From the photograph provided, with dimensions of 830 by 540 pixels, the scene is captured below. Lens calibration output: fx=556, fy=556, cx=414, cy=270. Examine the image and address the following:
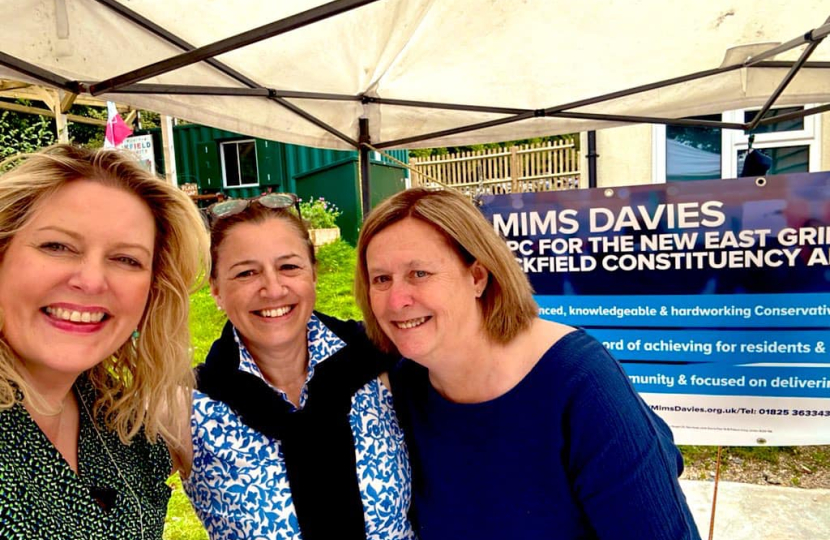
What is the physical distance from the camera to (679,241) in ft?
8.91

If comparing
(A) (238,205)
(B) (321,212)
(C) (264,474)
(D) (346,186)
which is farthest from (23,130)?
(C) (264,474)

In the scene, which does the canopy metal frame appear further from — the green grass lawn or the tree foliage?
the tree foliage

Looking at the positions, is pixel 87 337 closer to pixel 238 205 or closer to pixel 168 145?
pixel 238 205

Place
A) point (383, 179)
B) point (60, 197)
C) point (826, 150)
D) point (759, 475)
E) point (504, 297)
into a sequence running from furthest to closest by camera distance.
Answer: point (383, 179), point (826, 150), point (759, 475), point (504, 297), point (60, 197)

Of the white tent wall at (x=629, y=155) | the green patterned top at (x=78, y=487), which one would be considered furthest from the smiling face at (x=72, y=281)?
the white tent wall at (x=629, y=155)

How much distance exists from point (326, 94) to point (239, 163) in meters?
8.00

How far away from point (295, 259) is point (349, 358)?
1.21 feet

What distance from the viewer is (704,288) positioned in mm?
2711

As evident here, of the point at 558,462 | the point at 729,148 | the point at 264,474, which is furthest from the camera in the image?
the point at 729,148

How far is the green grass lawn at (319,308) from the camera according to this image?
4116 mm

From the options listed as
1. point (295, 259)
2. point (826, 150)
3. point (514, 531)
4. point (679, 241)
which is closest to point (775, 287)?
point (679, 241)

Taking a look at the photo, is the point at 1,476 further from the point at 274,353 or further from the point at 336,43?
the point at 336,43

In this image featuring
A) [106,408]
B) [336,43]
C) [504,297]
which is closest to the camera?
[106,408]

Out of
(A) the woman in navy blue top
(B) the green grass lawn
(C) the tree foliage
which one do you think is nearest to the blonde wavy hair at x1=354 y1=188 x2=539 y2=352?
(A) the woman in navy blue top
